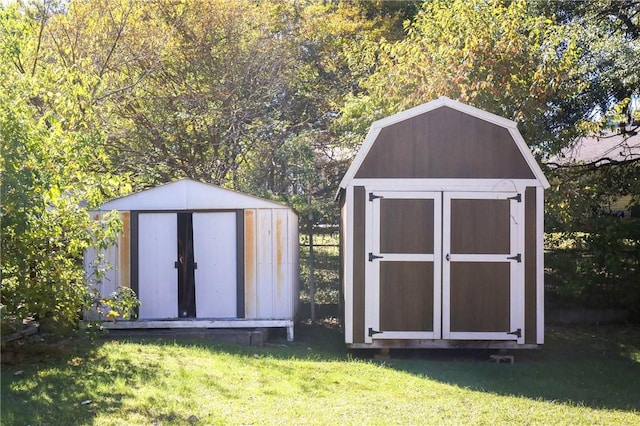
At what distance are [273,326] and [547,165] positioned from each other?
4940mm

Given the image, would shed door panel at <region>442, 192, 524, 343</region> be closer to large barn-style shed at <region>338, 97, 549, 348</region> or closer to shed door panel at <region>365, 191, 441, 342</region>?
large barn-style shed at <region>338, 97, 549, 348</region>

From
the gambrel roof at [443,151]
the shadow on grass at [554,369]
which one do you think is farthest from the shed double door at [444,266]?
the shadow on grass at [554,369]

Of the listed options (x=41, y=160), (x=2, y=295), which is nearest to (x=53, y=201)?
(x=41, y=160)

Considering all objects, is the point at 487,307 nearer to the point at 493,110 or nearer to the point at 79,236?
the point at 493,110

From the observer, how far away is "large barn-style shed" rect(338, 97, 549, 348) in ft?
25.7

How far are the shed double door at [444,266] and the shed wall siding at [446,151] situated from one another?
27 centimetres

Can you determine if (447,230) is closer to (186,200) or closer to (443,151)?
(443,151)

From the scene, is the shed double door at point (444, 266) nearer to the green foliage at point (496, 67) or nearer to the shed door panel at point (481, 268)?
the shed door panel at point (481, 268)

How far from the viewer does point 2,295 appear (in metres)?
6.43

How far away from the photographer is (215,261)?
8.98 meters

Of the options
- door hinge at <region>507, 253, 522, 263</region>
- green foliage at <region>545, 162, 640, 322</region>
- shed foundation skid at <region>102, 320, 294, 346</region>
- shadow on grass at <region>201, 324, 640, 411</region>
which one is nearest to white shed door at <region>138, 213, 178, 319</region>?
shed foundation skid at <region>102, 320, 294, 346</region>

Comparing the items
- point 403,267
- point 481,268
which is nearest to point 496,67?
point 481,268

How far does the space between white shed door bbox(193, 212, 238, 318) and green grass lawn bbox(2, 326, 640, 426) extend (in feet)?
2.46

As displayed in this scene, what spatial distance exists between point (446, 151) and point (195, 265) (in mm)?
3775
